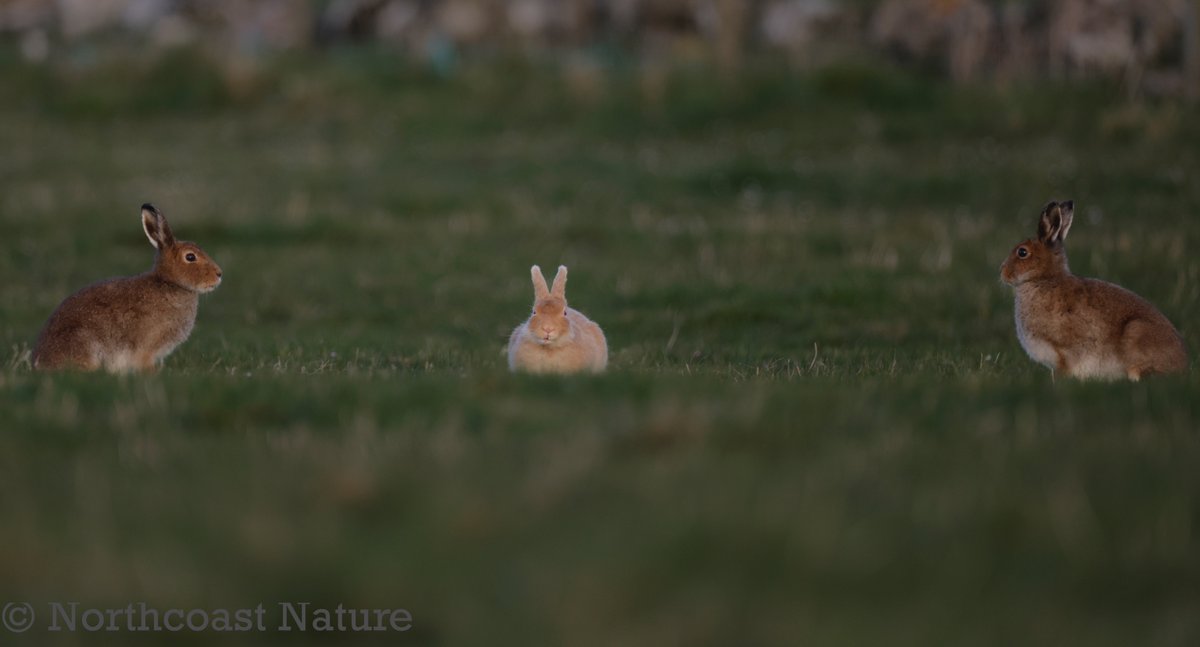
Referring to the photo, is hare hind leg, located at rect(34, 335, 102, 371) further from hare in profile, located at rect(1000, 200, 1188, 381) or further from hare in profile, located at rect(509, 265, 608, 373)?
hare in profile, located at rect(1000, 200, 1188, 381)

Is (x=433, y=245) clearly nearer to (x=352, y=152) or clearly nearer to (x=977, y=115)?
(x=352, y=152)

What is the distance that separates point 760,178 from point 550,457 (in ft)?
57.5

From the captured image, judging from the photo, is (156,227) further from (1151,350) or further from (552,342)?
(1151,350)

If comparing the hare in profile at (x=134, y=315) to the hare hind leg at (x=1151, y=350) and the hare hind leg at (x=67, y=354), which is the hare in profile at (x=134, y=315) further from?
the hare hind leg at (x=1151, y=350)

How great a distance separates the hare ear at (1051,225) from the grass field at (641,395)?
43.7 inches

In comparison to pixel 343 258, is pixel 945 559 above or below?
above

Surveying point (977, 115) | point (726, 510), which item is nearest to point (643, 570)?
point (726, 510)

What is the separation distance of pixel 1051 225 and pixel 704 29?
29.9 meters

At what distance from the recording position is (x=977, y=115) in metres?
Result: 27.0

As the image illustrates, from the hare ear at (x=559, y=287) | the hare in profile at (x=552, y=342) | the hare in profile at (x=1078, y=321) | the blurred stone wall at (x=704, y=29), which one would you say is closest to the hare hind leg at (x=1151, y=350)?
the hare in profile at (x=1078, y=321)

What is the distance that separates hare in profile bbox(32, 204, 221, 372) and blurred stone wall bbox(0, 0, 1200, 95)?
19900mm

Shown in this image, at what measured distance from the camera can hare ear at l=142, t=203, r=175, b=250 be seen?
11.0 m

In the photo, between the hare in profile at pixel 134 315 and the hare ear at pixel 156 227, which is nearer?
the hare in profile at pixel 134 315

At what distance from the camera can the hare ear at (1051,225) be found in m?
10.6
